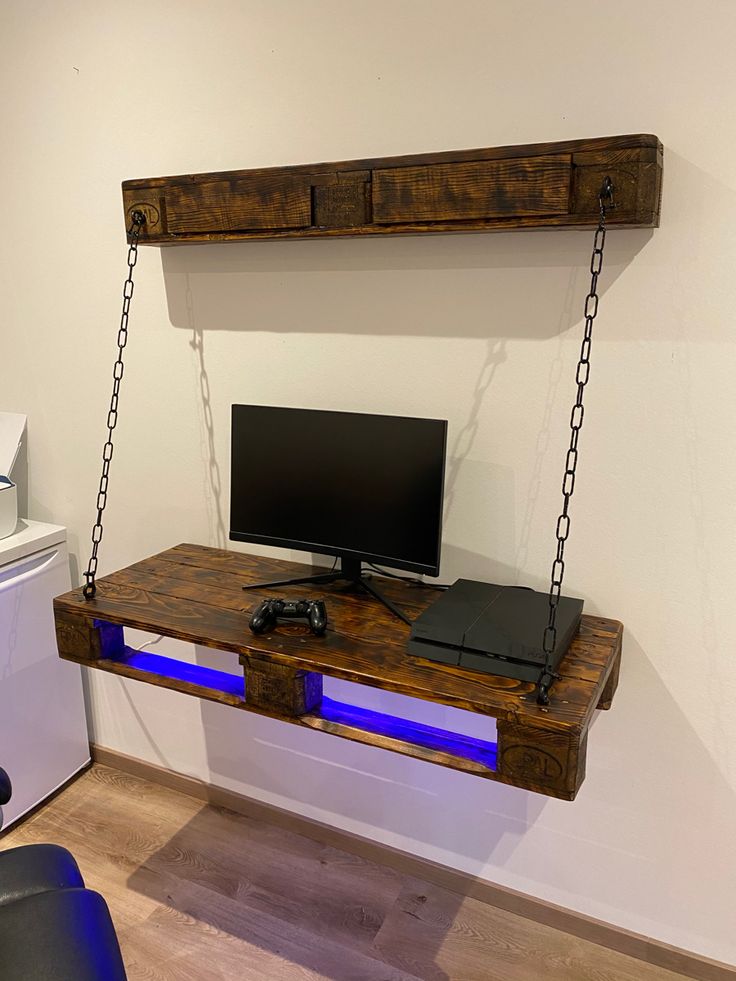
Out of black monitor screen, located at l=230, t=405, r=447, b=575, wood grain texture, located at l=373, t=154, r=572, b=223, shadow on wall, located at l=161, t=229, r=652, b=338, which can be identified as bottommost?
black monitor screen, located at l=230, t=405, r=447, b=575

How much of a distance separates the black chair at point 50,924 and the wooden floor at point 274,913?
710 millimetres

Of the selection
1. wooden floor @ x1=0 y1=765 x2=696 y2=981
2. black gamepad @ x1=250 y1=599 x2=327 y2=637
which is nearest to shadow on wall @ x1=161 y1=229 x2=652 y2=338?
black gamepad @ x1=250 y1=599 x2=327 y2=637

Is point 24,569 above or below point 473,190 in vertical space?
below

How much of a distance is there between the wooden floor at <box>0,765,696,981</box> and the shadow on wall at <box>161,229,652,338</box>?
146cm

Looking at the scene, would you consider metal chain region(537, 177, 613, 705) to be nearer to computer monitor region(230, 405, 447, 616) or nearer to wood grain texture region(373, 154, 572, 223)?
wood grain texture region(373, 154, 572, 223)

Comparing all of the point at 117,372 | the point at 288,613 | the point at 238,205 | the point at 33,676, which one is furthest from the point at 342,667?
the point at 33,676

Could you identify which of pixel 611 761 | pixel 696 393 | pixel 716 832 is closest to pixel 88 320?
pixel 696 393

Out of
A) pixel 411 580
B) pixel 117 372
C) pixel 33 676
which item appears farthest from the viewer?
pixel 33 676

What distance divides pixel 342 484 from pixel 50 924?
99 cm

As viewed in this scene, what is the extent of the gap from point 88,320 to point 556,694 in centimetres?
165

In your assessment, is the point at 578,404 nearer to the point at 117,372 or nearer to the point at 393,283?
the point at 393,283

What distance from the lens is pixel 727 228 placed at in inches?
57.9

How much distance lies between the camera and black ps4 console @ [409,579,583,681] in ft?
4.77

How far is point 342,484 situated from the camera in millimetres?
1771
